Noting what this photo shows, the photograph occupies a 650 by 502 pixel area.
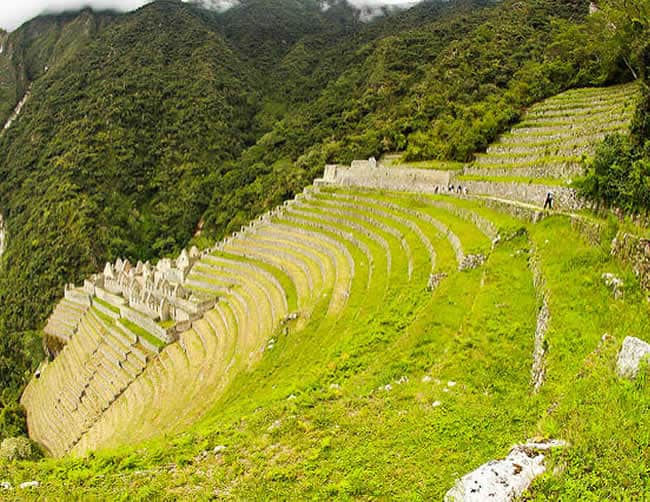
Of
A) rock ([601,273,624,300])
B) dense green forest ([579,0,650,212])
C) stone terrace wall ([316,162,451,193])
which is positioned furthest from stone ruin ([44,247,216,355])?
rock ([601,273,624,300])

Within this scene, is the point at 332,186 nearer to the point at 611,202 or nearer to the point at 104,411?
the point at 104,411

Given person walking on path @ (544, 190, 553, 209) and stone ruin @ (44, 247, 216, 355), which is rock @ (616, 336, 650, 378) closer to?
person walking on path @ (544, 190, 553, 209)

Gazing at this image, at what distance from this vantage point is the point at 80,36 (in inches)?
5876

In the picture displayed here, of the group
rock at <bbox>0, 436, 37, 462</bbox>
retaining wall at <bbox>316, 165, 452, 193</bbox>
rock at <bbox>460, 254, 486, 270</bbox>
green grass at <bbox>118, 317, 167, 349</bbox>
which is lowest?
rock at <bbox>0, 436, 37, 462</bbox>

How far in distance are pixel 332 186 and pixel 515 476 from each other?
31.5 metres

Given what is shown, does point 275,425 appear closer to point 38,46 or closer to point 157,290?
point 157,290

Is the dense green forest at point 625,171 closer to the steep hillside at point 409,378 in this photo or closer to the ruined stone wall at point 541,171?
the steep hillside at point 409,378

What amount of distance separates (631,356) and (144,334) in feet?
93.1

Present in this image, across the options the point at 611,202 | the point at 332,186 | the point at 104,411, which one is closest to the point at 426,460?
the point at 611,202

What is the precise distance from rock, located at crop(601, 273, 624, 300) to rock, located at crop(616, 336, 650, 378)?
7.55 ft

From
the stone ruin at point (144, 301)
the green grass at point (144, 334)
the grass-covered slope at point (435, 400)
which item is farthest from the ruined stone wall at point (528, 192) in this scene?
the green grass at point (144, 334)

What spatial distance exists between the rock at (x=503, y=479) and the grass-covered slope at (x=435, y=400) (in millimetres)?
124

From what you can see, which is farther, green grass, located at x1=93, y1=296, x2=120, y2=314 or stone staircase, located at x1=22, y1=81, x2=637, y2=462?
green grass, located at x1=93, y1=296, x2=120, y2=314

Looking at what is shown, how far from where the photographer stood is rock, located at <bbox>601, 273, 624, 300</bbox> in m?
6.80
